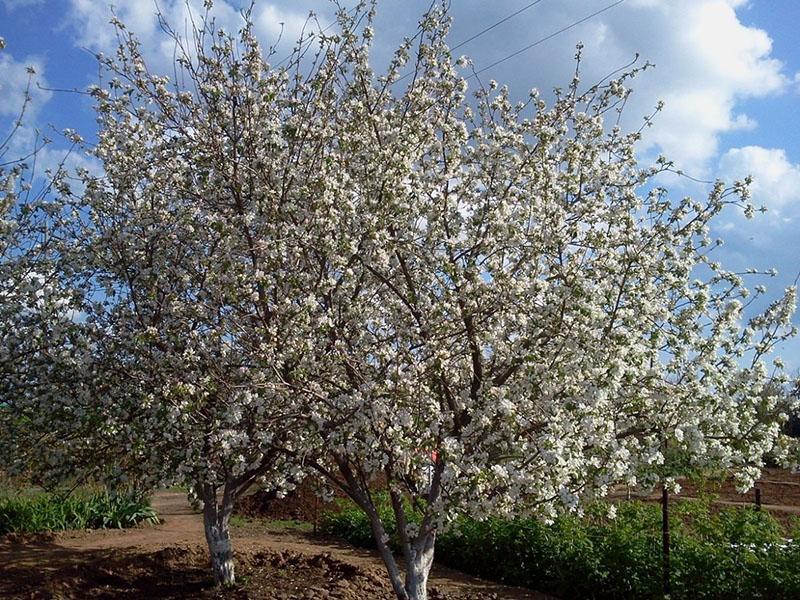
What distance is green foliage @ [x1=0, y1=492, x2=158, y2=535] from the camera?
14.1 metres

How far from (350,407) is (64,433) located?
149 inches

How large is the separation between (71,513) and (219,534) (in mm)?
7165

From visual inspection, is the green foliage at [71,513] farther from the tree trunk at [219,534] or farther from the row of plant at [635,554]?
the row of plant at [635,554]

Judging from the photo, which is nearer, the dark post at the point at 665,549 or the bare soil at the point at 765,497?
the dark post at the point at 665,549

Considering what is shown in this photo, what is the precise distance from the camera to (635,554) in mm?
8516

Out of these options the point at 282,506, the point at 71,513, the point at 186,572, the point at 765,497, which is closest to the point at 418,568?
the point at 186,572

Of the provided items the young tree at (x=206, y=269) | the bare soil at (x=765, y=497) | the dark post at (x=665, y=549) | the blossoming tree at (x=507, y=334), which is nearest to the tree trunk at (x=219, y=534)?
the young tree at (x=206, y=269)

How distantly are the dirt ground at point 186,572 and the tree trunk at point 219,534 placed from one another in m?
0.21

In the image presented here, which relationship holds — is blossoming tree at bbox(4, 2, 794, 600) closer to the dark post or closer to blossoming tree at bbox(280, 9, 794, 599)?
blossoming tree at bbox(280, 9, 794, 599)

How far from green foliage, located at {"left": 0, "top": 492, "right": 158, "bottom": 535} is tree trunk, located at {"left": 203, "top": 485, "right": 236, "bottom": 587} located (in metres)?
5.04

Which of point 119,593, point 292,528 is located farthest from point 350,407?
point 292,528

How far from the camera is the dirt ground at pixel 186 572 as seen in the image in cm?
888

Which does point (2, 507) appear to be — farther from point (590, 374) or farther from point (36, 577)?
point (590, 374)

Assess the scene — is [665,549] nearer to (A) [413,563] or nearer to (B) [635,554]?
(B) [635,554]
